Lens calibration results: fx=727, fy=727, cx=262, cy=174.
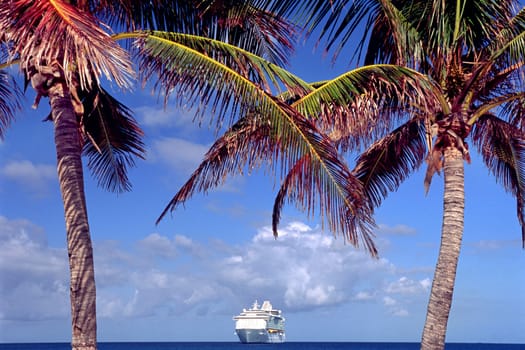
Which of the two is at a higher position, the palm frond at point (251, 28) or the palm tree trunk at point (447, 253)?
the palm frond at point (251, 28)

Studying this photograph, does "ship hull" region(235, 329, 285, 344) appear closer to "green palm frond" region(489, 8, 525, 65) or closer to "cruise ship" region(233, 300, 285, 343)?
"cruise ship" region(233, 300, 285, 343)

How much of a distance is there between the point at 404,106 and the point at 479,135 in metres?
2.73

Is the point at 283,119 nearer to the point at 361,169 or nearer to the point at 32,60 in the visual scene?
the point at 32,60

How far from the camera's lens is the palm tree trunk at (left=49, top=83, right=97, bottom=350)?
9195 mm

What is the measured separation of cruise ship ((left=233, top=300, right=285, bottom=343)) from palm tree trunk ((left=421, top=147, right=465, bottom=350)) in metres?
97.4

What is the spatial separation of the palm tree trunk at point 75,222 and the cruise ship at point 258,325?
99.7 meters

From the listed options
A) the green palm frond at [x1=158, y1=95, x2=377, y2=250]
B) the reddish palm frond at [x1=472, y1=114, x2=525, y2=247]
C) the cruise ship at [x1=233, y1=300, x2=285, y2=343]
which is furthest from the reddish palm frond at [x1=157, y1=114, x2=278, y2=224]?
the cruise ship at [x1=233, y1=300, x2=285, y2=343]

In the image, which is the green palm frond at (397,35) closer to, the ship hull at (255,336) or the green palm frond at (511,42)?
the green palm frond at (511,42)

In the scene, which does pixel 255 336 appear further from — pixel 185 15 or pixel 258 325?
pixel 185 15

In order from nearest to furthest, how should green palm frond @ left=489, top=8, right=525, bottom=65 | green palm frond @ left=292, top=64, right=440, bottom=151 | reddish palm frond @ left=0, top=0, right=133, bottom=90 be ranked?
reddish palm frond @ left=0, top=0, right=133, bottom=90 → green palm frond @ left=292, top=64, right=440, bottom=151 → green palm frond @ left=489, top=8, right=525, bottom=65

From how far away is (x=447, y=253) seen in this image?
11.7 meters

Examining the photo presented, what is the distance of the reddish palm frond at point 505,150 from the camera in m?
14.3

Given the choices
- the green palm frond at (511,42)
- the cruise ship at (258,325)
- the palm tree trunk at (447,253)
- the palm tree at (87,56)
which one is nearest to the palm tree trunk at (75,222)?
the palm tree at (87,56)

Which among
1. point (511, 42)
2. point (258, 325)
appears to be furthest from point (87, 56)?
point (258, 325)
